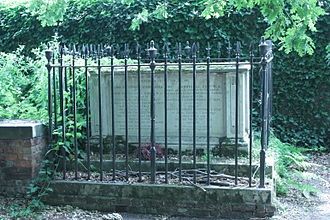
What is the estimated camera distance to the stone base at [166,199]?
15.7ft

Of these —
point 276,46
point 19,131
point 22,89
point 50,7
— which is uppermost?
point 50,7

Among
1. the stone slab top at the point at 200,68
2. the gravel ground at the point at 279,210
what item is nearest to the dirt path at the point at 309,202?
the gravel ground at the point at 279,210

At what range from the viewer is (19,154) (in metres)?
5.22

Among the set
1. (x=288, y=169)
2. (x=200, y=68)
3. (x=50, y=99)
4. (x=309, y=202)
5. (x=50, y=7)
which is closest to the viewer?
(x=50, y=99)

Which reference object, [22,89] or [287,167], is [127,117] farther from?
[287,167]

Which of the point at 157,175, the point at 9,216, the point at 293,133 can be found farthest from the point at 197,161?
the point at 293,133

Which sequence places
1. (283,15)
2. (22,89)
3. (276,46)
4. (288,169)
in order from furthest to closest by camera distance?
(276,46) < (22,89) < (288,169) < (283,15)

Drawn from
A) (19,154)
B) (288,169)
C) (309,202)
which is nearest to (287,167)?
(288,169)

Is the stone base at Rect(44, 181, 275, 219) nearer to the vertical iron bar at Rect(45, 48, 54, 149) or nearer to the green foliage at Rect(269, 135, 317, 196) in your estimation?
the vertical iron bar at Rect(45, 48, 54, 149)

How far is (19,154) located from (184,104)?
82.3 inches

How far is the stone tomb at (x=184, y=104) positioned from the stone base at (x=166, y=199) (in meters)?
1.00

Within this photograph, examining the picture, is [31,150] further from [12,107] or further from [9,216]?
[12,107]

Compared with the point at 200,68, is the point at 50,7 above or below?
above

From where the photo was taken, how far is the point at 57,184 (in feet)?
17.2
